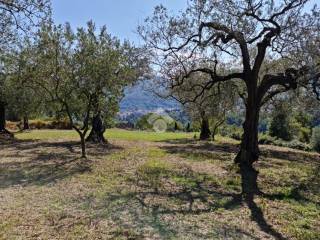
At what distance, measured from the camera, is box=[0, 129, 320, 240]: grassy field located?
9.83 meters

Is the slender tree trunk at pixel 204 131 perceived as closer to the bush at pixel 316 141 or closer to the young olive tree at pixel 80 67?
the bush at pixel 316 141

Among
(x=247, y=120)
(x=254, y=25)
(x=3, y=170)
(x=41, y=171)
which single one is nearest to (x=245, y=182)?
(x=247, y=120)

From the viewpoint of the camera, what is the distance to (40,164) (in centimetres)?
1986

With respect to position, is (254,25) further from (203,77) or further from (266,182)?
(203,77)

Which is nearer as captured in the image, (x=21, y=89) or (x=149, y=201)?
(x=149, y=201)

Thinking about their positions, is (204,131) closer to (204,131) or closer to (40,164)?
(204,131)

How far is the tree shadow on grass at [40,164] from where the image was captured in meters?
15.8

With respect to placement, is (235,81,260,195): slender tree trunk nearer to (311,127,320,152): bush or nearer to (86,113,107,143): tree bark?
(86,113,107,143): tree bark

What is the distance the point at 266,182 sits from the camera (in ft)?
55.4

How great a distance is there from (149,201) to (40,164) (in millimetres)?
8930

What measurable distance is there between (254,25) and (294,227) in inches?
413

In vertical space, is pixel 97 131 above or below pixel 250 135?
below

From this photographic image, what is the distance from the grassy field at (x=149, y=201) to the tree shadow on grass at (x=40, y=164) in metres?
0.04

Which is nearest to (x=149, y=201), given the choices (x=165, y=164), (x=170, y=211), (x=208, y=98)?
(x=170, y=211)
